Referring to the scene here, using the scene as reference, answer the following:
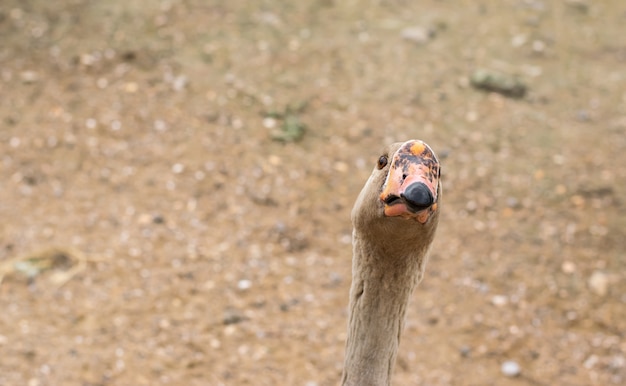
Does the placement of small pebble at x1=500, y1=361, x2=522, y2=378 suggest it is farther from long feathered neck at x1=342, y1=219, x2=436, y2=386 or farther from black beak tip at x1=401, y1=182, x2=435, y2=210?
black beak tip at x1=401, y1=182, x2=435, y2=210

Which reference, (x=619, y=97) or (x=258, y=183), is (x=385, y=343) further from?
(x=619, y=97)

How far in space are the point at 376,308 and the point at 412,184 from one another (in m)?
0.62

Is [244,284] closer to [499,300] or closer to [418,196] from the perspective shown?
[499,300]

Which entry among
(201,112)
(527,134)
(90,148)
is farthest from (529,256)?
(90,148)

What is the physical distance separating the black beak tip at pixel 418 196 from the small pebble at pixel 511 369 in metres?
2.05

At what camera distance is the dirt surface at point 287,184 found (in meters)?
3.79

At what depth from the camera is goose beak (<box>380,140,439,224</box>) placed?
1.94 meters

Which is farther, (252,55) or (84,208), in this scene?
(252,55)

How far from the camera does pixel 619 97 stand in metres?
5.72

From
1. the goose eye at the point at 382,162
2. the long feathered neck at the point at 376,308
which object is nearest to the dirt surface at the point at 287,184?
the long feathered neck at the point at 376,308

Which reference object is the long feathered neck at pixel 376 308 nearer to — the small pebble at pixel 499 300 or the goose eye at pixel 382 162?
the goose eye at pixel 382 162

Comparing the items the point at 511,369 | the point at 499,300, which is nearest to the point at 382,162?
the point at 511,369

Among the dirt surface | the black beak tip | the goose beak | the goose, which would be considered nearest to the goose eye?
the goose

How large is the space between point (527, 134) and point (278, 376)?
2701 millimetres
